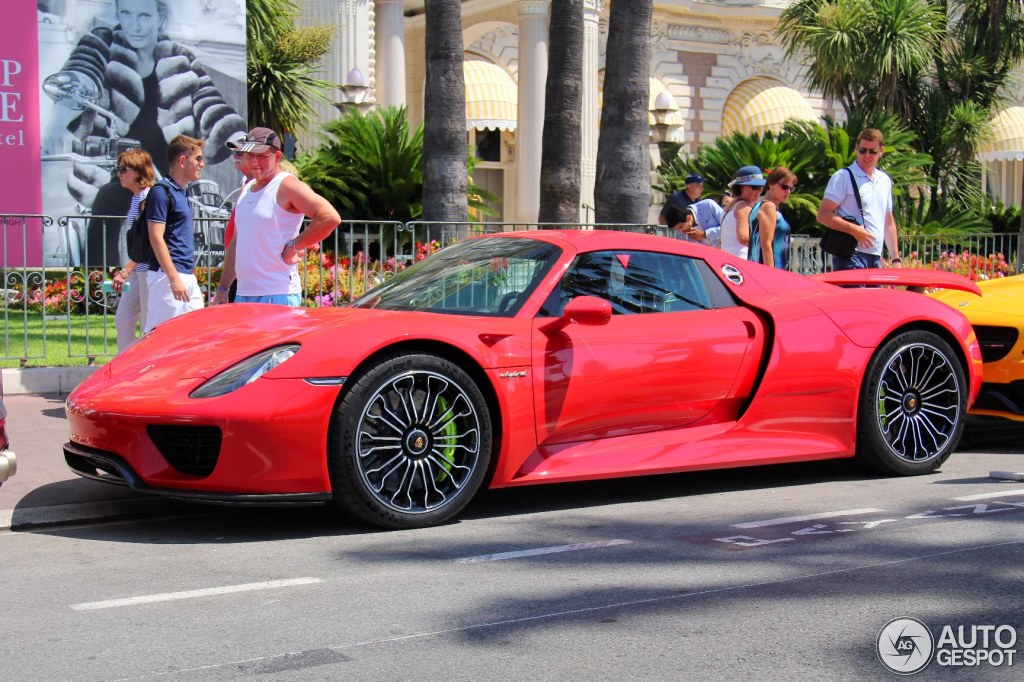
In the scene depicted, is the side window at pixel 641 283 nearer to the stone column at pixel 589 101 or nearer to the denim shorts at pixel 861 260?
the denim shorts at pixel 861 260

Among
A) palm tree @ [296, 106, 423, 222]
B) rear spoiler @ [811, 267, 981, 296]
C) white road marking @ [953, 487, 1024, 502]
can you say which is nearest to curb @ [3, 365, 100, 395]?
rear spoiler @ [811, 267, 981, 296]

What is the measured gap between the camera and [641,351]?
21.1 feet

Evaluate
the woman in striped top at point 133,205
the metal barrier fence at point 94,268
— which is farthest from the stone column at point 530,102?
the woman in striped top at point 133,205

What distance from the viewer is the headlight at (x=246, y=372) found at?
5.60 meters

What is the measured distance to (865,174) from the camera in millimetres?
10062

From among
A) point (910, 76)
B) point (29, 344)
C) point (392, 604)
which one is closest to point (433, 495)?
point (392, 604)

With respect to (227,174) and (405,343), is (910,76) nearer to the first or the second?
(227,174)

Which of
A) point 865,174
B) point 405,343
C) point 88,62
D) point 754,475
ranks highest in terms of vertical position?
point 88,62

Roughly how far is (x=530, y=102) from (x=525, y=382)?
25852 millimetres

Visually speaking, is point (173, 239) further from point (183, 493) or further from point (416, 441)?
point (416, 441)

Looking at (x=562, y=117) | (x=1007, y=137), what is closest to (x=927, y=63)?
(x=1007, y=137)

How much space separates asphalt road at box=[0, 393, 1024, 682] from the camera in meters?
4.02

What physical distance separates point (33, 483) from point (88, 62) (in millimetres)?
14657

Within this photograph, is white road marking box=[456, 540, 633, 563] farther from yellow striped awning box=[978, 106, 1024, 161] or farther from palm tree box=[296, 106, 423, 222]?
yellow striped awning box=[978, 106, 1024, 161]
